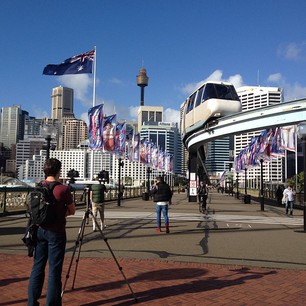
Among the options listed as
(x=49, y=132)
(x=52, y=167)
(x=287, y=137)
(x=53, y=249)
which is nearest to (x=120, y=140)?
(x=287, y=137)

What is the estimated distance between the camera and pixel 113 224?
567 inches

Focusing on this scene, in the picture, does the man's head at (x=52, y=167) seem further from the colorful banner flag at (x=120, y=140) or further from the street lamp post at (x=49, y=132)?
the colorful banner flag at (x=120, y=140)

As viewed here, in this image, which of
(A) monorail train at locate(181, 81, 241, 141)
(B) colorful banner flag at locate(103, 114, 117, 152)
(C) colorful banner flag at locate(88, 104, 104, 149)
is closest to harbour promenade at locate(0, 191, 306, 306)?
(A) monorail train at locate(181, 81, 241, 141)

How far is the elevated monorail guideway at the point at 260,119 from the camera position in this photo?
1936 cm

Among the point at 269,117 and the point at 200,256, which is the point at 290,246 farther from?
the point at 269,117

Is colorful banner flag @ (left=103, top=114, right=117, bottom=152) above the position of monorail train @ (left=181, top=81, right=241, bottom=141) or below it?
below

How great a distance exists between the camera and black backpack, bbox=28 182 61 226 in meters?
4.22

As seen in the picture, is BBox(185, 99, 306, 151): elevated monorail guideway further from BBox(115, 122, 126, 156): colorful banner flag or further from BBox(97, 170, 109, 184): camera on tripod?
BBox(97, 170, 109, 184): camera on tripod

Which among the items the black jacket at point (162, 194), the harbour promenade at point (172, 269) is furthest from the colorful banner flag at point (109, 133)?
the harbour promenade at point (172, 269)

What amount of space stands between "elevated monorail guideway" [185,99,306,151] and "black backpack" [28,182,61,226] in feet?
56.5

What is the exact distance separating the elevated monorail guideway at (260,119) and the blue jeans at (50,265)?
1722 cm

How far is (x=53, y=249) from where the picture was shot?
4.36 m

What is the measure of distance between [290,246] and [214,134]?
16467 mm

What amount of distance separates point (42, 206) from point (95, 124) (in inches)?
900
